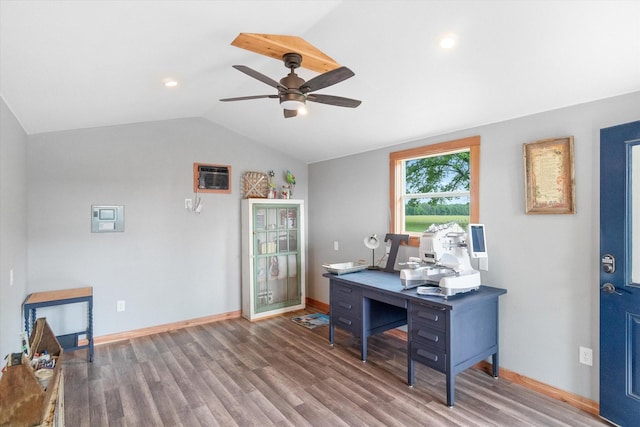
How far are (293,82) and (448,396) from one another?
7.99 feet

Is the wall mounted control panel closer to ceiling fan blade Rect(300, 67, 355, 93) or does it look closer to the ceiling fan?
the ceiling fan

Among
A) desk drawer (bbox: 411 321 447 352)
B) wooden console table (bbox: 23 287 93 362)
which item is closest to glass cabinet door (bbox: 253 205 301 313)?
wooden console table (bbox: 23 287 93 362)

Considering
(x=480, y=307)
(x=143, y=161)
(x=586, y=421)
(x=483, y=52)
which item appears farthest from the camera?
(x=143, y=161)

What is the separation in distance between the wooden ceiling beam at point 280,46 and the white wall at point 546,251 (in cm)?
158

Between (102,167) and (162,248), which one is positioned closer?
(102,167)

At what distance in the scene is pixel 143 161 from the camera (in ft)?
13.0

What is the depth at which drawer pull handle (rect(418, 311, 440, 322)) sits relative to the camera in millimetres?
2560

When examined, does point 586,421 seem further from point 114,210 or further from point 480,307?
point 114,210

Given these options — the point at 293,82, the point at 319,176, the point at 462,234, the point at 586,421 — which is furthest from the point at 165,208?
the point at 586,421

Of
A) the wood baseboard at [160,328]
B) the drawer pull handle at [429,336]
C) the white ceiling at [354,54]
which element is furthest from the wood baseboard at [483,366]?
the white ceiling at [354,54]

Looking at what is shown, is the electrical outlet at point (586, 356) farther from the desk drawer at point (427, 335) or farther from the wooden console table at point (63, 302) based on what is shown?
the wooden console table at point (63, 302)

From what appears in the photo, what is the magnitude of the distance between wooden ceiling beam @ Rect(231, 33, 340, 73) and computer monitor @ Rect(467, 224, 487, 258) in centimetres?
168

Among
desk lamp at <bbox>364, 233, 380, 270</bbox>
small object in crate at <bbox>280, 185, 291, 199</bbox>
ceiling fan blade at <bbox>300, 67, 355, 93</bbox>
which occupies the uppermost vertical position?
ceiling fan blade at <bbox>300, 67, 355, 93</bbox>

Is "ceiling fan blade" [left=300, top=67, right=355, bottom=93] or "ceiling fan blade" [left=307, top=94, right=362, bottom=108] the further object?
"ceiling fan blade" [left=307, top=94, right=362, bottom=108]
